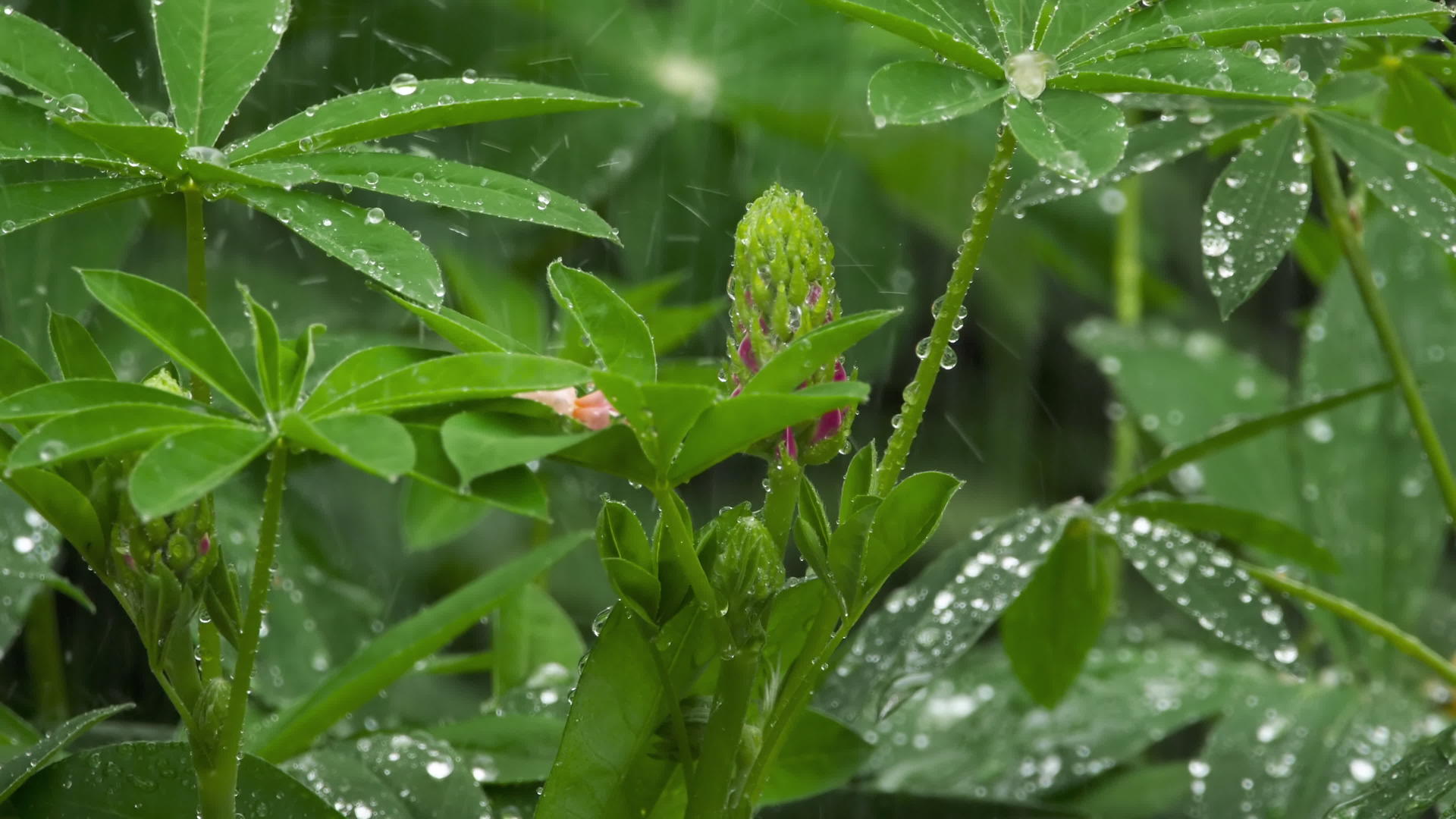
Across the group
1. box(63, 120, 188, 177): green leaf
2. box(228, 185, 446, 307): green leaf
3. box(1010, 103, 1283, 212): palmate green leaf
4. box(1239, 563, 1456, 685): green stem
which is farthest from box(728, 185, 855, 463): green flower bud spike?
box(1239, 563, 1456, 685): green stem

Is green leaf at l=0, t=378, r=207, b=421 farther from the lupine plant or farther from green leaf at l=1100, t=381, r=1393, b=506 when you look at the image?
green leaf at l=1100, t=381, r=1393, b=506

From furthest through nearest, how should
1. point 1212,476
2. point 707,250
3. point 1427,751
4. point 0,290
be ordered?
point 707,250, point 1212,476, point 0,290, point 1427,751

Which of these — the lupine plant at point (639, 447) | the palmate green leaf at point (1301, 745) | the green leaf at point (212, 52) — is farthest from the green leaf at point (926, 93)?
the palmate green leaf at point (1301, 745)

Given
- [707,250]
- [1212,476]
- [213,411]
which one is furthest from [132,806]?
[707,250]

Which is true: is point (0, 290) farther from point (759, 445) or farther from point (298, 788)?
point (759, 445)

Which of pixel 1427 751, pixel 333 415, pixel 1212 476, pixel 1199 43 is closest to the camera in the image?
pixel 333 415

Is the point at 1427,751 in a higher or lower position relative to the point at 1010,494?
lower

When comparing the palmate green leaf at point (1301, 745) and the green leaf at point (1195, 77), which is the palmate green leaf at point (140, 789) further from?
the palmate green leaf at point (1301, 745)
